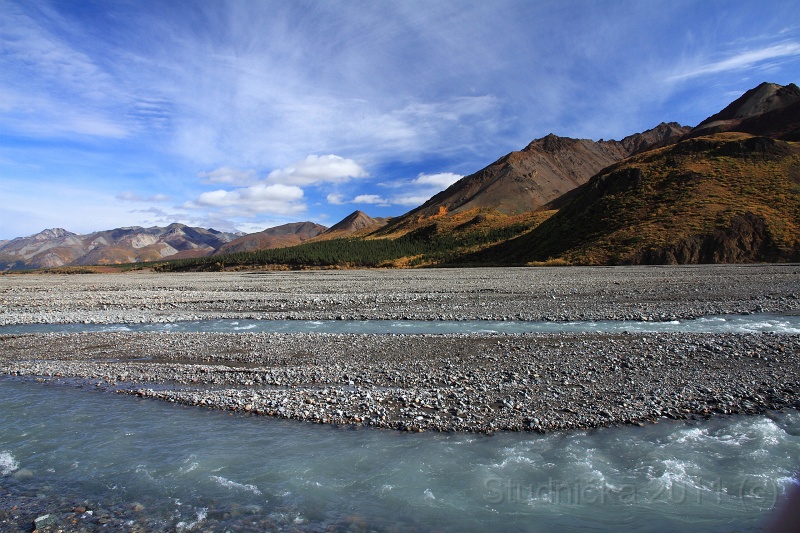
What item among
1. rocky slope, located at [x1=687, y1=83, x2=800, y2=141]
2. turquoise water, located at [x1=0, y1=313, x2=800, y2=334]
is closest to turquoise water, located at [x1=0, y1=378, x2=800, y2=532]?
turquoise water, located at [x1=0, y1=313, x2=800, y2=334]

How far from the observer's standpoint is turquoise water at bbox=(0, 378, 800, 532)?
7109mm

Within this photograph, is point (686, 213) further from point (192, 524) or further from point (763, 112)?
point (763, 112)

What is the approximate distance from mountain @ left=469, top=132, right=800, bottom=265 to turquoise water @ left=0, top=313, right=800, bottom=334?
166ft

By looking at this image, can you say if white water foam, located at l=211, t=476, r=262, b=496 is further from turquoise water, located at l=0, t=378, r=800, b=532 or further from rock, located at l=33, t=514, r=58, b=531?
rock, located at l=33, t=514, r=58, b=531

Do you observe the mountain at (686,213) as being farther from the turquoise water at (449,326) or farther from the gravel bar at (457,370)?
the turquoise water at (449,326)

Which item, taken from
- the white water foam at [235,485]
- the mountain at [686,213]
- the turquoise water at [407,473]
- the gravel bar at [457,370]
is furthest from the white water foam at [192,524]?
the mountain at [686,213]

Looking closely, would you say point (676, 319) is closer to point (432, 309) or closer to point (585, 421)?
point (432, 309)

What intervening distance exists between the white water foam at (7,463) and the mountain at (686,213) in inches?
2940

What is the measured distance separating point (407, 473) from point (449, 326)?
15.3m

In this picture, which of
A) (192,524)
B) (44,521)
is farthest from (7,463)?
(192,524)

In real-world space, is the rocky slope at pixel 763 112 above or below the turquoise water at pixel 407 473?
above

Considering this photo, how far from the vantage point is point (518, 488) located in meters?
7.92

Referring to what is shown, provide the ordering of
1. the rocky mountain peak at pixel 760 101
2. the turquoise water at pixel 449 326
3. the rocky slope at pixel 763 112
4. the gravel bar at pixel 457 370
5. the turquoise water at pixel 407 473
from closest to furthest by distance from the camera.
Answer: the turquoise water at pixel 407 473 < the gravel bar at pixel 457 370 < the turquoise water at pixel 449 326 < the rocky slope at pixel 763 112 < the rocky mountain peak at pixel 760 101

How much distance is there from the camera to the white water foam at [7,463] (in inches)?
344
